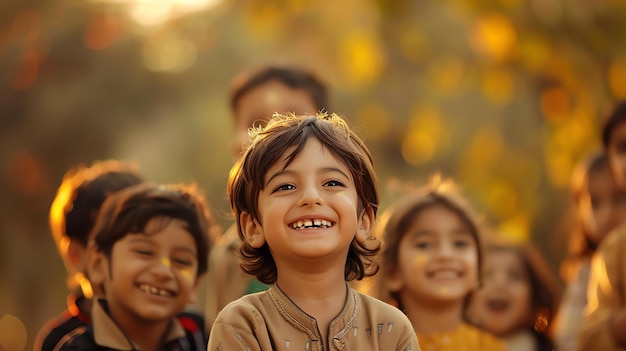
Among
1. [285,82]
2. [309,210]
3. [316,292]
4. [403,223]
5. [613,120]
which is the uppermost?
[285,82]

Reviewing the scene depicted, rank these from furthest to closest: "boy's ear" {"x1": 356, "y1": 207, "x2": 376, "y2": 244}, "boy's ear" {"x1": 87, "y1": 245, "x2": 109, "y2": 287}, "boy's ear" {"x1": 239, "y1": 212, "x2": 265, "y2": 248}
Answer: "boy's ear" {"x1": 87, "y1": 245, "x2": 109, "y2": 287}, "boy's ear" {"x1": 356, "y1": 207, "x2": 376, "y2": 244}, "boy's ear" {"x1": 239, "y1": 212, "x2": 265, "y2": 248}

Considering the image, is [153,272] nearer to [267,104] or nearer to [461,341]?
[461,341]

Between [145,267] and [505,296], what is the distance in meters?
2.90

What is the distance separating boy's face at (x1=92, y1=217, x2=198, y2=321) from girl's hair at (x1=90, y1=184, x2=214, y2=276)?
0.03 m

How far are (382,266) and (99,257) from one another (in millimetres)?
1311

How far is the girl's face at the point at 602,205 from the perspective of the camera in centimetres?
682

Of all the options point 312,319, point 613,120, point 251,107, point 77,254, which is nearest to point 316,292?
point 312,319

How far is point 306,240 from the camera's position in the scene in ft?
11.6

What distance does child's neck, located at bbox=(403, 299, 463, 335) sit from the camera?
5184 mm

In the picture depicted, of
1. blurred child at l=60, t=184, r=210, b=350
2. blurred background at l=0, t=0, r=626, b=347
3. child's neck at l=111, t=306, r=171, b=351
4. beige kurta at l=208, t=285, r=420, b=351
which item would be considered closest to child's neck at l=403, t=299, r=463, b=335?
blurred child at l=60, t=184, r=210, b=350

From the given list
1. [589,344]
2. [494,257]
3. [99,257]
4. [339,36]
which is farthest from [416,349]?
[339,36]

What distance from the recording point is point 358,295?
147 inches

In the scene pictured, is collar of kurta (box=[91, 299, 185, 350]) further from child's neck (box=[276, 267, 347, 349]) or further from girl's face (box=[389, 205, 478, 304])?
girl's face (box=[389, 205, 478, 304])

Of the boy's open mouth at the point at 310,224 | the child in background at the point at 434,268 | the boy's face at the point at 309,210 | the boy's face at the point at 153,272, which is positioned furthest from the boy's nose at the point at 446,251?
the boy's open mouth at the point at 310,224
